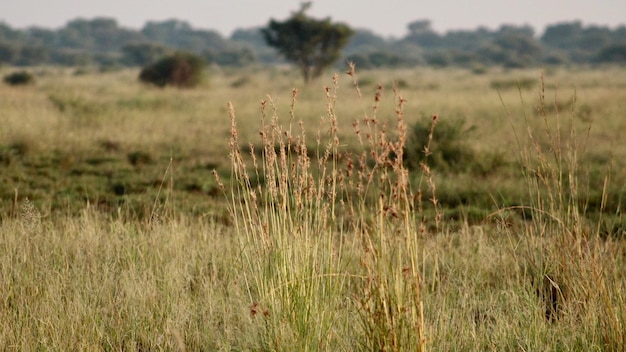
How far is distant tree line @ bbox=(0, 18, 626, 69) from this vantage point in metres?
66.8

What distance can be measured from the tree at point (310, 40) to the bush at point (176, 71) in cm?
597

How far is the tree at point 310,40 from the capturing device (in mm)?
30531

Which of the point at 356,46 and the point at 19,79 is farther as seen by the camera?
the point at 356,46

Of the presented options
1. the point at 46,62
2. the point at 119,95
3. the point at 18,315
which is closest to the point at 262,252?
the point at 18,315

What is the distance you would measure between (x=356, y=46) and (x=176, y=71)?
99.0m

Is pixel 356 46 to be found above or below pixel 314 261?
below

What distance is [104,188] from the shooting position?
8195 millimetres

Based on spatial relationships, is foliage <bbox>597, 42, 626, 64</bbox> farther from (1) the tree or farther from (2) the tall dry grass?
(2) the tall dry grass

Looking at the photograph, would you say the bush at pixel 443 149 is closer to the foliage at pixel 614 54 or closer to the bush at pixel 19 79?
the bush at pixel 19 79

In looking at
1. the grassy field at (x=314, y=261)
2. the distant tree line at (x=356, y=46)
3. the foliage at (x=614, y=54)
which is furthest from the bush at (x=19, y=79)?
the foliage at (x=614, y=54)

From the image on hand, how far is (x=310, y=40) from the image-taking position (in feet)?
99.9

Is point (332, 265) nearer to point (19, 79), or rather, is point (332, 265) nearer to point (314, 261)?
point (314, 261)

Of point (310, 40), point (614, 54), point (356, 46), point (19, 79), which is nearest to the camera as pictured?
point (19, 79)

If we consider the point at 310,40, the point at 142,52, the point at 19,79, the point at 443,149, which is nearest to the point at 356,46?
the point at 142,52
